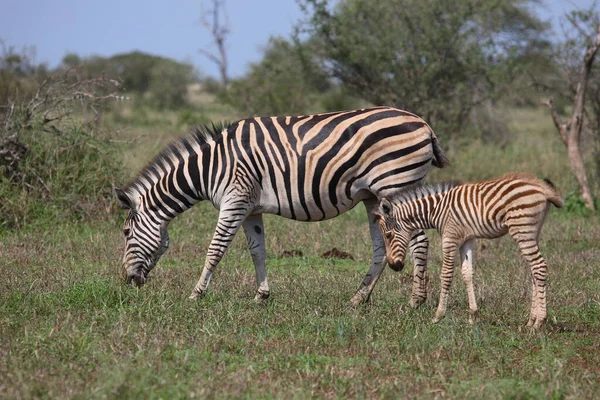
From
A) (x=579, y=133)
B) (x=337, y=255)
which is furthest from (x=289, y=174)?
(x=579, y=133)

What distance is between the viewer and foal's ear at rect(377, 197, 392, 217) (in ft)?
22.9

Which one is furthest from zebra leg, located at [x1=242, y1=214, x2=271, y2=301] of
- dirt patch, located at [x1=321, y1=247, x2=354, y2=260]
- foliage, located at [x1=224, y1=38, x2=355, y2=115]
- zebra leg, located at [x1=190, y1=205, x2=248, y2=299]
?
foliage, located at [x1=224, y1=38, x2=355, y2=115]

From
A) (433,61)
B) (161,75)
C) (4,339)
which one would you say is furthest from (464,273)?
(161,75)

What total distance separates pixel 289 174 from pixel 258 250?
81cm

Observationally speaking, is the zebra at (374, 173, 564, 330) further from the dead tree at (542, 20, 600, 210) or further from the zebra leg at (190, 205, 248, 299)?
the dead tree at (542, 20, 600, 210)

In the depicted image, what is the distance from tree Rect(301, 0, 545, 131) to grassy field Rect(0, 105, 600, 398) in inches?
244

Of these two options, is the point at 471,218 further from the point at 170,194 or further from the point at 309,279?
the point at 170,194

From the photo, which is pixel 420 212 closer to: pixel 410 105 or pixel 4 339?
pixel 4 339

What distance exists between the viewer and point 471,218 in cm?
662

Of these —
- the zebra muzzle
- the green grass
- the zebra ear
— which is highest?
the zebra ear

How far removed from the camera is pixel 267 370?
526 centimetres

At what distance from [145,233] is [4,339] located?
2.18 meters

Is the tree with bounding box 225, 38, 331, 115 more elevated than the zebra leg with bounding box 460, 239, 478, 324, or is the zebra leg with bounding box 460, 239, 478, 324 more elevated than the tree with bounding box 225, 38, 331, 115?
the tree with bounding box 225, 38, 331, 115

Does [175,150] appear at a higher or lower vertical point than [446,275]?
higher
